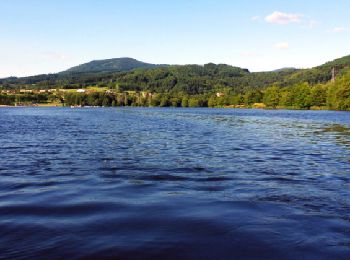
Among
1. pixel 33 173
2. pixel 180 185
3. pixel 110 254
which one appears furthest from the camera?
pixel 33 173

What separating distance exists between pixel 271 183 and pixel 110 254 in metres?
10.1

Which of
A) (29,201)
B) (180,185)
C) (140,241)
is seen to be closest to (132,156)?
(180,185)

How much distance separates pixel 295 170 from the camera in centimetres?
2091

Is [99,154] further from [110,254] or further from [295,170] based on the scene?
[110,254]

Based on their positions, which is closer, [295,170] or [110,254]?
[110,254]

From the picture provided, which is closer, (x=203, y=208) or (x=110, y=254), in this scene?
→ (x=110, y=254)

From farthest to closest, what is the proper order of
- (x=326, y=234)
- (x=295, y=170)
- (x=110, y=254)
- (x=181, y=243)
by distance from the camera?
(x=295, y=170)
(x=326, y=234)
(x=181, y=243)
(x=110, y=254)

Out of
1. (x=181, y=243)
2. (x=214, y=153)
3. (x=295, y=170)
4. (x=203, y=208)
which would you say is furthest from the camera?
(x=214, y=153)

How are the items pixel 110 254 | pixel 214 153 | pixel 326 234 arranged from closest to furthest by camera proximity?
pixel 110 254
pixel 326 234
pixel 214 153

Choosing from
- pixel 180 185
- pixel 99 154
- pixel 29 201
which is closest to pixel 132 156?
pixel 99 154

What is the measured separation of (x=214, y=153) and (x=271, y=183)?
10.7 meters

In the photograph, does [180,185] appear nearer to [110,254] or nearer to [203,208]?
[203,208]

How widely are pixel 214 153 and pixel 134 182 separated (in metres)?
11.6

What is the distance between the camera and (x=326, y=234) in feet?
34.3
